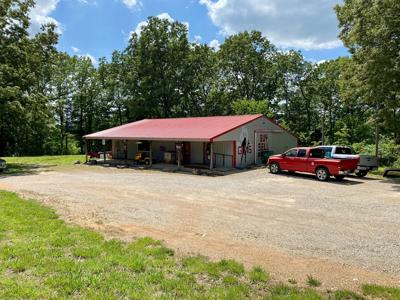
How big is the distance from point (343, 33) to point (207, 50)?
30580 millimetres

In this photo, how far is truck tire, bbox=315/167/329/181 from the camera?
18070 millimetres

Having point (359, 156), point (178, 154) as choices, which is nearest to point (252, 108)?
point (178, 154)

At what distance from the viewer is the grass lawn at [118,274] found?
4.81m

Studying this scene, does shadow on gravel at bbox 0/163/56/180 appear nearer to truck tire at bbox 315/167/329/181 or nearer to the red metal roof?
the red metal roof

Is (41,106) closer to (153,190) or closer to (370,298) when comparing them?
(153,190)

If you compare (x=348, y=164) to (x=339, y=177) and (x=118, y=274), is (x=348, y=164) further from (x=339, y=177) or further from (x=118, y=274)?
(x=118, y=274)

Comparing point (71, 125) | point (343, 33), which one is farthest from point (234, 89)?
point (343, 33)

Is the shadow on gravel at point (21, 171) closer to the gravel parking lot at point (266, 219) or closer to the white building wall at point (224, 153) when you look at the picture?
the gravel parking lot at point (266, 219)

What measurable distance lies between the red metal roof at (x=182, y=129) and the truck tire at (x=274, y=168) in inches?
149

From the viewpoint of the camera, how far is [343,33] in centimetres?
2289

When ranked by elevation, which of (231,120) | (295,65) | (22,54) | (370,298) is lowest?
(370,298)

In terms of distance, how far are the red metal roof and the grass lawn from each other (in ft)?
50.4

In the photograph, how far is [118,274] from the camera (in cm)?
537

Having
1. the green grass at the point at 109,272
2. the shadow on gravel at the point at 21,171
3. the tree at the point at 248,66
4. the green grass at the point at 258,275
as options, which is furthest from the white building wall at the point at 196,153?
the tree at the point at 248,66
